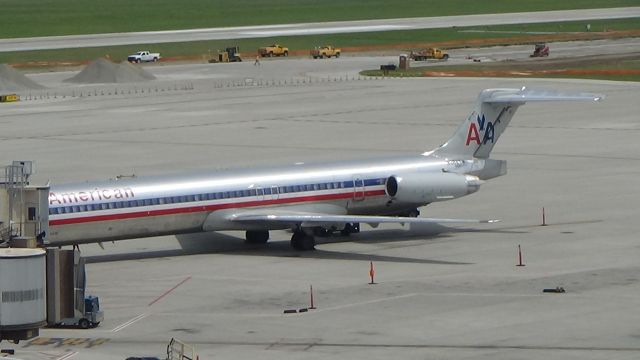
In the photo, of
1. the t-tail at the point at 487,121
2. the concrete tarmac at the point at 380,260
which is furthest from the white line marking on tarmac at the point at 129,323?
the t-tail at the point at 487,121

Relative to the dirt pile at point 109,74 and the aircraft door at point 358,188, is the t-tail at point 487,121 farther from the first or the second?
the dirt pile at point 109,74

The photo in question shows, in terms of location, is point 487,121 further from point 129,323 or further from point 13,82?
point 13,82

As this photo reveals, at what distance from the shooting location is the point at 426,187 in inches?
2164

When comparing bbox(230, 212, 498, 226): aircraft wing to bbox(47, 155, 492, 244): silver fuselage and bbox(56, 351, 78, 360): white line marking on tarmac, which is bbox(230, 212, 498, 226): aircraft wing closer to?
bbox(47, 155, 492, 244): silver fuselage

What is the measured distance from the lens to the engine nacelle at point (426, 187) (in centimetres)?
5472

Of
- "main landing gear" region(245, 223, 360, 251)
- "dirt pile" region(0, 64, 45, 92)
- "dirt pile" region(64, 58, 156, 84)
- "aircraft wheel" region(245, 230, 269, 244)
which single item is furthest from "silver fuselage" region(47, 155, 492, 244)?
"dirt pile" region(64, 58, 156, 84)

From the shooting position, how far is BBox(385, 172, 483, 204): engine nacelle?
54.7m

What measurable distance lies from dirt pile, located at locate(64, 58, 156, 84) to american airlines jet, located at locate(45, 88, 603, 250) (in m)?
77.8

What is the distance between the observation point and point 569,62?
14225 cm

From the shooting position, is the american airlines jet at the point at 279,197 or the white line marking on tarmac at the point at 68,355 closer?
the white line marking on tarmac at the point at 68,355

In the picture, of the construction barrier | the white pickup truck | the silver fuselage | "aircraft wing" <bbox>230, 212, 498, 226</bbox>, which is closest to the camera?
the silver fuselage

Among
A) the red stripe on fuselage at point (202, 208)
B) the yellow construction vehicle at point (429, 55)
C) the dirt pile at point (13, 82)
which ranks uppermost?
the yellow construction vehicle at point (429, 55)

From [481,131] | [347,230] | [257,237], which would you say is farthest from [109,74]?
[257,237]

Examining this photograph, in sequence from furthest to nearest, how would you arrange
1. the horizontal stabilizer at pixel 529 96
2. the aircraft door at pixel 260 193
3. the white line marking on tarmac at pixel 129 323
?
the horizontal stabilizer at pixel 529 96 → the aircraft door at pixel 260 193 → the white line marking on tarmac at pixel 129 323
